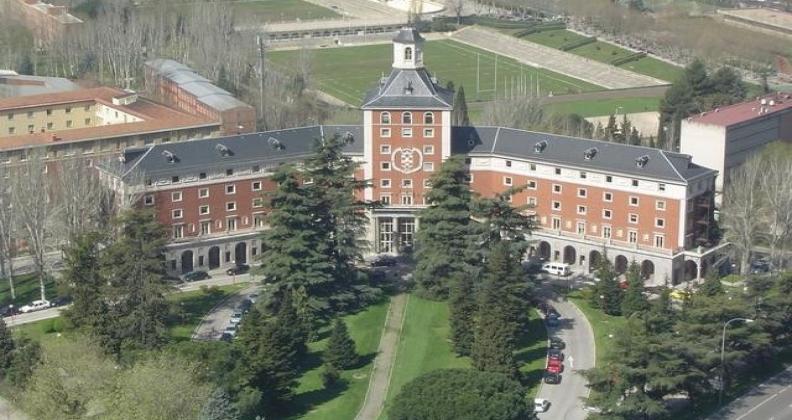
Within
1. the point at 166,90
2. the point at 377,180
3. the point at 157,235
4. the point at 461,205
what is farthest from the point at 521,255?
the point at 166,90

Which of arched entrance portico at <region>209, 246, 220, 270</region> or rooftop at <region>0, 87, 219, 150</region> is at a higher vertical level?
rooftop at <region>0, 87, 219, 150</region>

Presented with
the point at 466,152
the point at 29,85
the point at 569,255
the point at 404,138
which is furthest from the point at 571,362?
the point at 29,85

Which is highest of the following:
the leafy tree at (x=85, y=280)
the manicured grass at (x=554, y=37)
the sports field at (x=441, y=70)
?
the leafy tree at (x=85, y=280)

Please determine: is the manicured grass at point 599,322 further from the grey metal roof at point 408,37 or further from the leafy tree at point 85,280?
the leafy tree at point 85,280

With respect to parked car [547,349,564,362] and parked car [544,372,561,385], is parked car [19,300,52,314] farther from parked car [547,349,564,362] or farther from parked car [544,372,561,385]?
parked car [544,372,561,385]

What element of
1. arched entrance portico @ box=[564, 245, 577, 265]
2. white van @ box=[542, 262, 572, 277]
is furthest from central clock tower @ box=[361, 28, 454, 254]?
arched entrance portico @ box=[564, 245, 577, 265]

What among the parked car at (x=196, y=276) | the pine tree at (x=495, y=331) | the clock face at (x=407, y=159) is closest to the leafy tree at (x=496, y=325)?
the pine tree at (x=495, y=331)

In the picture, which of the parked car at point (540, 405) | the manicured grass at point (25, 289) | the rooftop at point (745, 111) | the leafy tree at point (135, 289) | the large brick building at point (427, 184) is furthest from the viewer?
the rooftop at point (745, 111)

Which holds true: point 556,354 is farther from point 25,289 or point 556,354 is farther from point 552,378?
point 25,289
